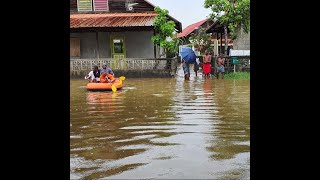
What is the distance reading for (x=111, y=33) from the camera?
2495 centimetres

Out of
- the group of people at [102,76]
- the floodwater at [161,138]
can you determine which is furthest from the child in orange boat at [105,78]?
the floodwater at [161,138]

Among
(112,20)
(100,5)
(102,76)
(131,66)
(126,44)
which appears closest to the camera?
(102,76)

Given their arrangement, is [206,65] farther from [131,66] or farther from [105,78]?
[105,78]

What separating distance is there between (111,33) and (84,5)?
288 centimetres

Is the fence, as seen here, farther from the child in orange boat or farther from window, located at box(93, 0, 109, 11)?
the child in orange boat

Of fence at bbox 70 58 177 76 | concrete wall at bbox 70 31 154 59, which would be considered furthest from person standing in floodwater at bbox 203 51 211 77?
concrete wall at bbox 70 31 154 59

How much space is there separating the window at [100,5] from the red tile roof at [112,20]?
495 mm

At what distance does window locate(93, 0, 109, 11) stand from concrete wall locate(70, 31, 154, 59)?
1.89 metres

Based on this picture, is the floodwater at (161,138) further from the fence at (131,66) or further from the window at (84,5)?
the window at (84,5)

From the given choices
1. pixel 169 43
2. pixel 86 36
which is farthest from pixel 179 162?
pixel 86 36

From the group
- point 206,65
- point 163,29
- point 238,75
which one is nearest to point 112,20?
point 163,29
